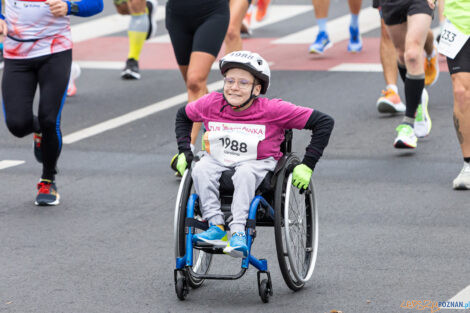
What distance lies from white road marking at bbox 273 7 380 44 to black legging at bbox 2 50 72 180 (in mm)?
8019

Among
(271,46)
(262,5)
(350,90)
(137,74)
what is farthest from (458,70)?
(262,5)

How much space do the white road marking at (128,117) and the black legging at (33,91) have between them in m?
2.42

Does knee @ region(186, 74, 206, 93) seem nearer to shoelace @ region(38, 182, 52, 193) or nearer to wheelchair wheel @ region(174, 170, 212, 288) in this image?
shoelace @ region(38, 182, 52, 193)

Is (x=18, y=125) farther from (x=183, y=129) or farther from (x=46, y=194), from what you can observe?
(x=183, y=129)

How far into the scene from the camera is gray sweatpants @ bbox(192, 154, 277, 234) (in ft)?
19.0

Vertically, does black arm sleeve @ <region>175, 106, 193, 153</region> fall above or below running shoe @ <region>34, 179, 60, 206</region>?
above

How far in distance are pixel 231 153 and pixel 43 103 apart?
2421 mm

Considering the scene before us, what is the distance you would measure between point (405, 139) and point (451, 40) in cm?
142

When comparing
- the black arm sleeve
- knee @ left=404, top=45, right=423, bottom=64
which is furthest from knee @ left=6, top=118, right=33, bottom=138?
knee @ left=404, top=45, right=423, bottom=64

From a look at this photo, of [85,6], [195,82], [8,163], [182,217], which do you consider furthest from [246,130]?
[8,163]

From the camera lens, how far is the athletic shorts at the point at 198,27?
8.88 meters

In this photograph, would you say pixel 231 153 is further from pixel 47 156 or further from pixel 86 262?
pixel 47 156

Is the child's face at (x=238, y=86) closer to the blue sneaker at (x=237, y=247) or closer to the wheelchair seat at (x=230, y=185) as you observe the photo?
the wheelchair seat at (x=230, y=185)

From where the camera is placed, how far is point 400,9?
9.54 m
